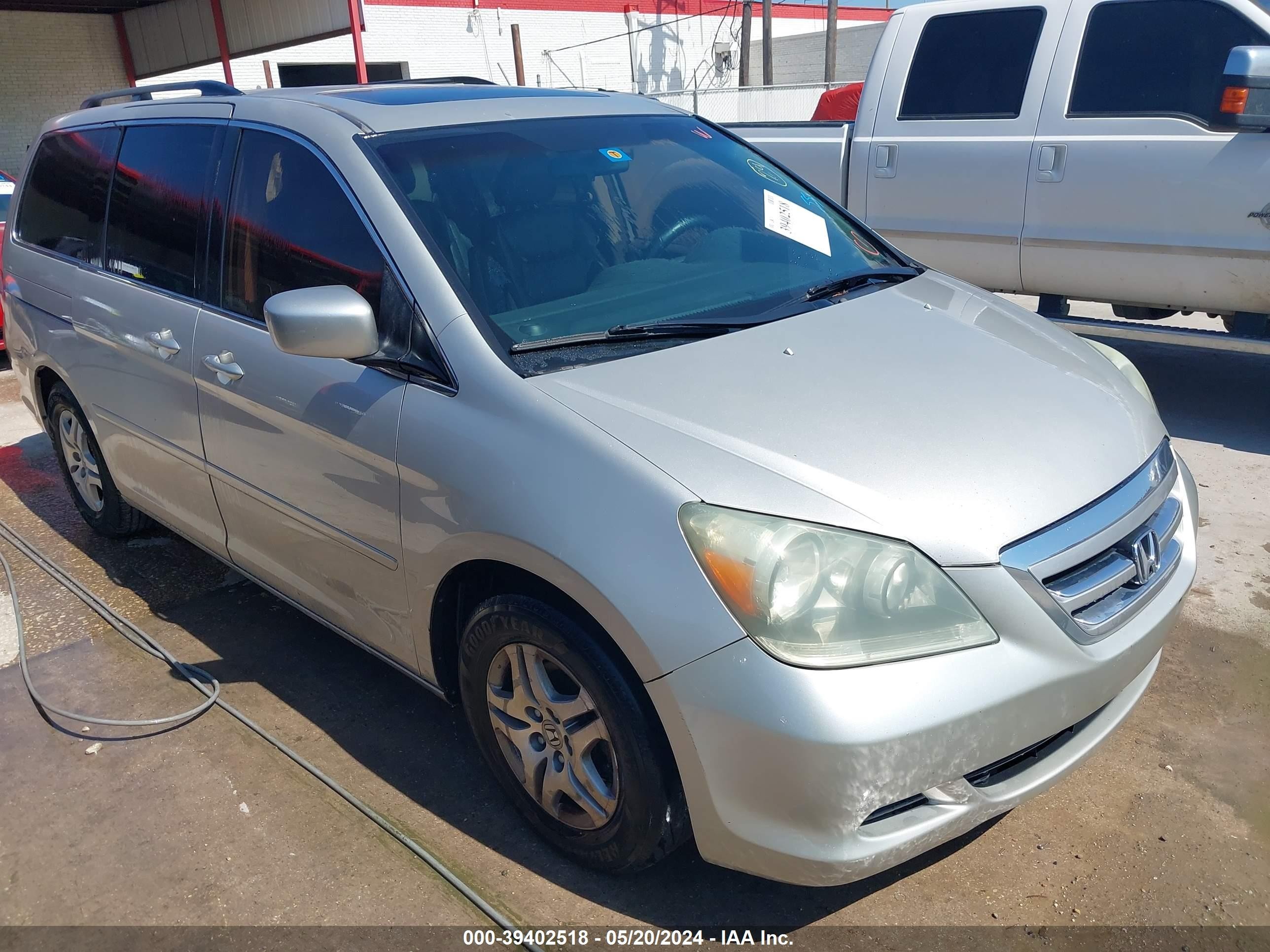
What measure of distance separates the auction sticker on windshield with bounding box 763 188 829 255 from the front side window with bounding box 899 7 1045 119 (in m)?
2.83

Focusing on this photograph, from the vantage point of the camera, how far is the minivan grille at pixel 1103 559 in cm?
217

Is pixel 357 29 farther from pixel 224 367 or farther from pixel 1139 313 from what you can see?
pixel 224 367

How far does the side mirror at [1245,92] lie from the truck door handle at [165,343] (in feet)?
15.1

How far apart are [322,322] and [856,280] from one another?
1636 mm

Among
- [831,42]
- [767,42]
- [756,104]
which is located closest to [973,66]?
[756,104]

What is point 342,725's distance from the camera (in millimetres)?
3303

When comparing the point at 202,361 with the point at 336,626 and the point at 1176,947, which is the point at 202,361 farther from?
the point at 1176,947

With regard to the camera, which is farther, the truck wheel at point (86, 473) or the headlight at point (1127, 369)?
the truck wheel at point (86, 473)

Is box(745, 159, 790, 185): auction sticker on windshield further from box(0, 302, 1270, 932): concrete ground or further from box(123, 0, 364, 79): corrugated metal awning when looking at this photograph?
box(123, 0, 364, 79): corrugated metal awning

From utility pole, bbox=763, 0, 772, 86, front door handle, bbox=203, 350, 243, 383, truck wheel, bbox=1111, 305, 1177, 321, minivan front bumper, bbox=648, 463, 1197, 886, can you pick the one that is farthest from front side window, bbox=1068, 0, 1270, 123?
utility pole, bbox=763, 0, 772, 86

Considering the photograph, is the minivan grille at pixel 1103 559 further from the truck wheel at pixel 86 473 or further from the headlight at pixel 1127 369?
the truck wheel at pixel 86 473

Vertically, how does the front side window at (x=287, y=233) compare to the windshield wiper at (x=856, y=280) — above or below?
above

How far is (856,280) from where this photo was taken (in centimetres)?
325

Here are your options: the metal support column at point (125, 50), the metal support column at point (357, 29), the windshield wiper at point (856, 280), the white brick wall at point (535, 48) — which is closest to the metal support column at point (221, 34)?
the metal support column at point (357, 29)
